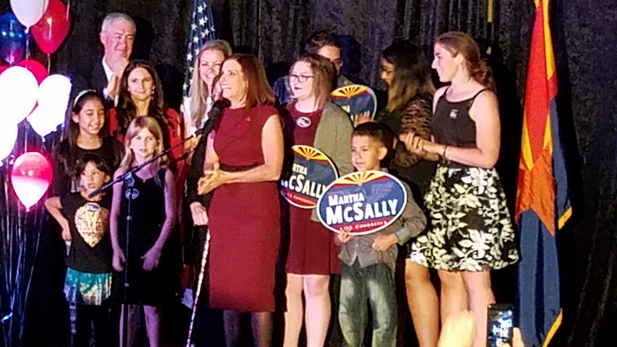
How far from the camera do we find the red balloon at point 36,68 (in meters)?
5.02

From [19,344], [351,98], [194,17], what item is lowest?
[19,344]

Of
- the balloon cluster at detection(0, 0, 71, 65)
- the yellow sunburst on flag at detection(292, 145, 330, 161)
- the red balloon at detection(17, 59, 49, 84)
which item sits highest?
the balloon cluster at detection(0, 0, 71, 65)

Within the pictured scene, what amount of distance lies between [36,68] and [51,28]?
0.22 meters

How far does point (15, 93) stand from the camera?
4.71m

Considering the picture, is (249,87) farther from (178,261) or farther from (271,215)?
(178,261)

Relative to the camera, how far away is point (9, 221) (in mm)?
5156

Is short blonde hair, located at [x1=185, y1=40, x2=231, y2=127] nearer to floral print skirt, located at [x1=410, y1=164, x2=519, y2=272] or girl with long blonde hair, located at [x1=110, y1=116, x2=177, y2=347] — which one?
girl with long blonde hair, located at [x1=110, y1=116, x2=177, y2=347]

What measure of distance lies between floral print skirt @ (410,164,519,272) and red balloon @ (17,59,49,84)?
2053 mm

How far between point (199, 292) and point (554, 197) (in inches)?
62.4

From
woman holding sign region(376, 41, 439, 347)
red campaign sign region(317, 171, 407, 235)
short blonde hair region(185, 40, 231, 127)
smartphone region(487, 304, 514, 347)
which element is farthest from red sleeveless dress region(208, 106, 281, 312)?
smartphone region(487, 304, 514, 347)

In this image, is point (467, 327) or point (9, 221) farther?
point (9, 221)

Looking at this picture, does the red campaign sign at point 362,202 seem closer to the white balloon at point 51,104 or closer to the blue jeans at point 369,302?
the blue jeans at point 369,302

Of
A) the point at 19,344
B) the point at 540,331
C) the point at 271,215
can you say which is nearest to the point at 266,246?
the point at 271,215

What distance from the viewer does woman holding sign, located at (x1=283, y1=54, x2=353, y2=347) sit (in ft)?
14.7
